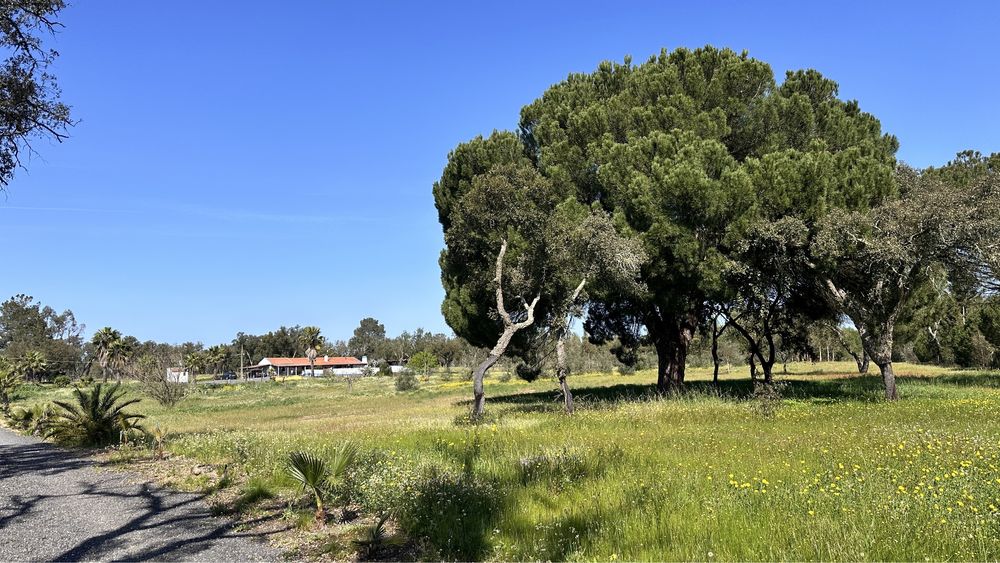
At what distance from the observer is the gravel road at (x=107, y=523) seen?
6.05m

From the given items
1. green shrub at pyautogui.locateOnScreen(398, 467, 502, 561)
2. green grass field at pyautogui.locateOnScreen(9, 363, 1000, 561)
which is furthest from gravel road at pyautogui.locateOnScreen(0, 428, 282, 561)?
green shrub at pyautogui.locateOnScreen(398, 467, 502, 561)

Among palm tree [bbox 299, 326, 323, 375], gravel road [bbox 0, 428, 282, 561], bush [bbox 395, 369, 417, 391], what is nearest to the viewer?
gravel road [bbox 0, 428, 282, 561]

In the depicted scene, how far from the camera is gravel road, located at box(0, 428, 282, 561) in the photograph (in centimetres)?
605

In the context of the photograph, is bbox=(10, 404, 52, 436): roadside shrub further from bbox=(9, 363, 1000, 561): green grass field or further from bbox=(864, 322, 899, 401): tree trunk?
bbox=(864, 322, 899, 401): tree trunk

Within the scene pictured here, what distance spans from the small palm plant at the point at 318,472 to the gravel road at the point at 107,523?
33.4 inches

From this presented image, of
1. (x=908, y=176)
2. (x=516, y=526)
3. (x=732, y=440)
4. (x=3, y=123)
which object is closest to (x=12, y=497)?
(x=516, y=526)

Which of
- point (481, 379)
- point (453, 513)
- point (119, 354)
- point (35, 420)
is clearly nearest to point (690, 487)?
point (453, 513)

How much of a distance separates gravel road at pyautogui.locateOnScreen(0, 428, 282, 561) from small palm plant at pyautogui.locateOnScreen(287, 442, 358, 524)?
848 millimetres

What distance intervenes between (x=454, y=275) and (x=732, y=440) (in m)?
18.0

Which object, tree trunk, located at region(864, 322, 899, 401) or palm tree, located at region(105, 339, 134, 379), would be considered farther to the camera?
palm tree, located at region(105, 339, 134, 379)

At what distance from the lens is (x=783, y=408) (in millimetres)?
17484

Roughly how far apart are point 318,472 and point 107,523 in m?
2.86

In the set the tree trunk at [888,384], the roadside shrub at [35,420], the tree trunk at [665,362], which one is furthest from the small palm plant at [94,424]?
the tree trunk at [888,384]

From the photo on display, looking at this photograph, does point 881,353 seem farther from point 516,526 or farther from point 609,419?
point 516,526
